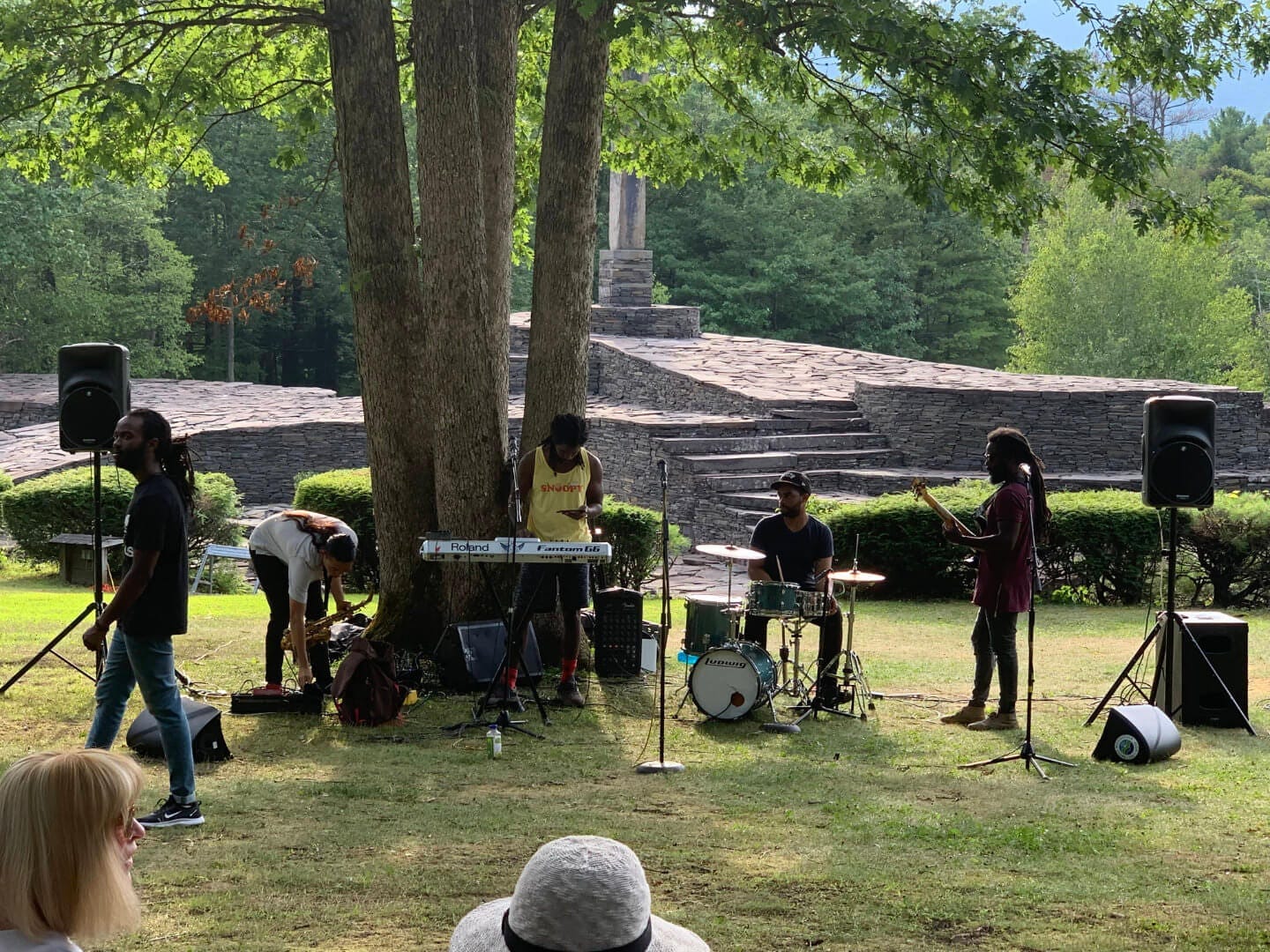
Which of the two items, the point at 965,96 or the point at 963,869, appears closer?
the point at 963,869

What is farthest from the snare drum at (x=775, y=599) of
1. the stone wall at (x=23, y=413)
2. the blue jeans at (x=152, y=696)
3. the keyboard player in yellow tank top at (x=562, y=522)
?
the stone wall at (x=23, y=413)

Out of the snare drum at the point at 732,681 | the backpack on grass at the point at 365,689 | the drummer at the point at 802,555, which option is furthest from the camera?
the drummer at the point at 802,555

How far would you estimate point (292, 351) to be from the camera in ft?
153

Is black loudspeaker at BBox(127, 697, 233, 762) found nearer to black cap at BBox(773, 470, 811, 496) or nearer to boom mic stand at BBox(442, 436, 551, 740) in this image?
boom mic stand at BBox(442, 436, 551, 740)

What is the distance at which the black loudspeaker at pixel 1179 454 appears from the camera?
29.6 feet

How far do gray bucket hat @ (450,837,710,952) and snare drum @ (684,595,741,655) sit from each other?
7126 mm

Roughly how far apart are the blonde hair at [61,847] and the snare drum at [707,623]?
A: 7.02 m

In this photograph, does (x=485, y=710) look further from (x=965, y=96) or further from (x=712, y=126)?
(x=712, y=126)

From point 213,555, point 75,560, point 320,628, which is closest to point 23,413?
point 75,560

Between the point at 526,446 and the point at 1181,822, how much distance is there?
524cm

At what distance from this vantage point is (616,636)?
10430mm

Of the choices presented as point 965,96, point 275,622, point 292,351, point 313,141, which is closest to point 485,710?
point 275,622

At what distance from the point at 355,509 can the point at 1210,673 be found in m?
8.86

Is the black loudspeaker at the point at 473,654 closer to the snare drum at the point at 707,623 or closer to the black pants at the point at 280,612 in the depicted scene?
the black pants at the point at 280,612
